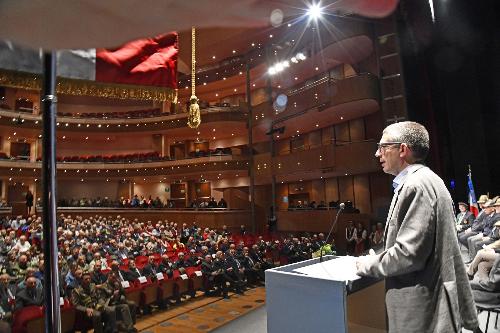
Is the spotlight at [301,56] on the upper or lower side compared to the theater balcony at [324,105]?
upper

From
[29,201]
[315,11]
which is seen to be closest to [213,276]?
[315,11]

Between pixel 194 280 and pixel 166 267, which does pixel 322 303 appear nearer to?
pixel 166 267

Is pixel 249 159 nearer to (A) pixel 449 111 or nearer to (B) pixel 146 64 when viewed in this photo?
(A) pixel 449 111

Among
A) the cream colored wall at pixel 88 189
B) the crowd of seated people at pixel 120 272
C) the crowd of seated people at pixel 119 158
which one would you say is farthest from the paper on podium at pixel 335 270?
the cream colored wall at pixel 88 189

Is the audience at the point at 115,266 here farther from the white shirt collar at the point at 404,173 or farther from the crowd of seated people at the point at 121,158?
the crowd of seated people at the point at 121,158

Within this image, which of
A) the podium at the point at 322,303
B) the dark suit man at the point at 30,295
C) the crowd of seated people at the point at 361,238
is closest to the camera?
the podium at the point at 322,303

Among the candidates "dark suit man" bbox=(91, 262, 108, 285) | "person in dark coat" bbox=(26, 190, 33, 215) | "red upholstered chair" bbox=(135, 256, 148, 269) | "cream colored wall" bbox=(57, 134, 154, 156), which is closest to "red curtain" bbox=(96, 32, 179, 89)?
"dark suit man" bbox=(91, 262, 108, 285)

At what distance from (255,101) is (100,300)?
18.6 m

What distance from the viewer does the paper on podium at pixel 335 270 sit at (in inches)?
59.4

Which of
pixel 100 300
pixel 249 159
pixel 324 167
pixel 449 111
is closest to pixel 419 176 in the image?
pixel 100 300

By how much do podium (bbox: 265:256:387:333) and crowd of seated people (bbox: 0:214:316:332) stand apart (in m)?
2.70

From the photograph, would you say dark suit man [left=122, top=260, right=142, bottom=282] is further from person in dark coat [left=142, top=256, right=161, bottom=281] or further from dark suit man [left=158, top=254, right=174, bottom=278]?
dark suit man [left=158, top=254, right=174, bottom=278]

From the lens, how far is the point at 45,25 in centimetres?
115

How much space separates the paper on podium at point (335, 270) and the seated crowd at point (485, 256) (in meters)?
2.06
